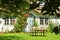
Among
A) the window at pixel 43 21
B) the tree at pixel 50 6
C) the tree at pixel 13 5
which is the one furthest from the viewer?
the window at pixel 43 21

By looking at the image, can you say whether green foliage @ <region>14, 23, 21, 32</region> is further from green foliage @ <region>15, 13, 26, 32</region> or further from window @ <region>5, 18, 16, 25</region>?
window @ <region>5, 18, 16, 25</region>

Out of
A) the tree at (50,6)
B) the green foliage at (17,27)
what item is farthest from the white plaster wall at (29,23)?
the tree at (50,6)

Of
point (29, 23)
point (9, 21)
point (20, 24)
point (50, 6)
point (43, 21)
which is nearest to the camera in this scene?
point (50, 6)

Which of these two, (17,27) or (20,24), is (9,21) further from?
(20,24)

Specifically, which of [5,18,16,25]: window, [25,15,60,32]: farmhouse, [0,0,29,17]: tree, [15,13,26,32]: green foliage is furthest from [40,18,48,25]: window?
[0,0,29,17]: tree

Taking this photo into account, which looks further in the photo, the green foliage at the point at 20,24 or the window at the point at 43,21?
the window at the point at 43,21

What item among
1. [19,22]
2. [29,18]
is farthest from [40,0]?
[29,18]

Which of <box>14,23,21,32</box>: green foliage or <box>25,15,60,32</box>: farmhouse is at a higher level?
<box>25,15,60,32</box>: farmhouse

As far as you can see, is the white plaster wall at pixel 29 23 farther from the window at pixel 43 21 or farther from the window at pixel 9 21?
the window at pixel 9 21

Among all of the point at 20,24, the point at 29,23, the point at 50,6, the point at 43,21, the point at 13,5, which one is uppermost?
the point at 43,21

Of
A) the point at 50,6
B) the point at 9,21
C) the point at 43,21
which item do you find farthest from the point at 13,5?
the point at 9,21

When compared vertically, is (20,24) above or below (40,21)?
below

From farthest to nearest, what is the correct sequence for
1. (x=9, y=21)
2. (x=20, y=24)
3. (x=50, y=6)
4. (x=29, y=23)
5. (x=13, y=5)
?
(x=9, y=21)
(x=29, y=23)
(x=20, y=24)
(x=13, y=5)
(x=50, y=6)

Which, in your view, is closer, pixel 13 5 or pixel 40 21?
pixel 13 5
